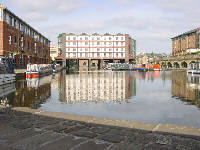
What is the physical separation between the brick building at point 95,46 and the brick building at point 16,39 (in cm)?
3397

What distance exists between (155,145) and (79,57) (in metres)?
93.4

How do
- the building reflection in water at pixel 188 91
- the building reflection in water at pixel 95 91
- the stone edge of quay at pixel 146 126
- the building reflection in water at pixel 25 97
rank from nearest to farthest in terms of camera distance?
the stone edge of quay at pixel 146 126
the building reflection in water at pixel 25 97
the building reflection in water at pixel 188 91
the building reflection in water at pixel 95 91

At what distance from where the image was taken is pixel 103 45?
96.6 m

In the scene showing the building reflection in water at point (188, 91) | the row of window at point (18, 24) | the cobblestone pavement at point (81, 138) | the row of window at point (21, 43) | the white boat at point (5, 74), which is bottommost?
the building reflection in water at point (188, 91)

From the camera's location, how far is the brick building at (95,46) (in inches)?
3784

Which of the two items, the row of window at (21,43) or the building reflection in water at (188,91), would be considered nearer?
the building reflection in water at (188,91)

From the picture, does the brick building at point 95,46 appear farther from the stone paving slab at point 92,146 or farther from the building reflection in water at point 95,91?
the stone paving slab at point 92,146

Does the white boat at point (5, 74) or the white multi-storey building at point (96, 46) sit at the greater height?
the white multi-storey building at point (96, 46)

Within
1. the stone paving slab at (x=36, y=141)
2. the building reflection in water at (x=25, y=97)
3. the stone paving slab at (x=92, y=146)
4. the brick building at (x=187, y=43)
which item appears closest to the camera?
the stone paving slab at (x=92, y=146)

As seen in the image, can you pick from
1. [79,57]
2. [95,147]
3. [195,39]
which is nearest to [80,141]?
[95,147]

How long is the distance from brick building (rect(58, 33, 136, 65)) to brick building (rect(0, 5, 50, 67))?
33971 mm

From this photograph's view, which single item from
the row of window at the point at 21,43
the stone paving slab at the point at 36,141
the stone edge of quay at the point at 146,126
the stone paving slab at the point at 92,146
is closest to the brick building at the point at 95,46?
the row of window at the point at 21,43

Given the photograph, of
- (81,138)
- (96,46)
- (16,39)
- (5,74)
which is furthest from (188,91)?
(96,46)

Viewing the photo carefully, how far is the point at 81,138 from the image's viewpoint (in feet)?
16.9
